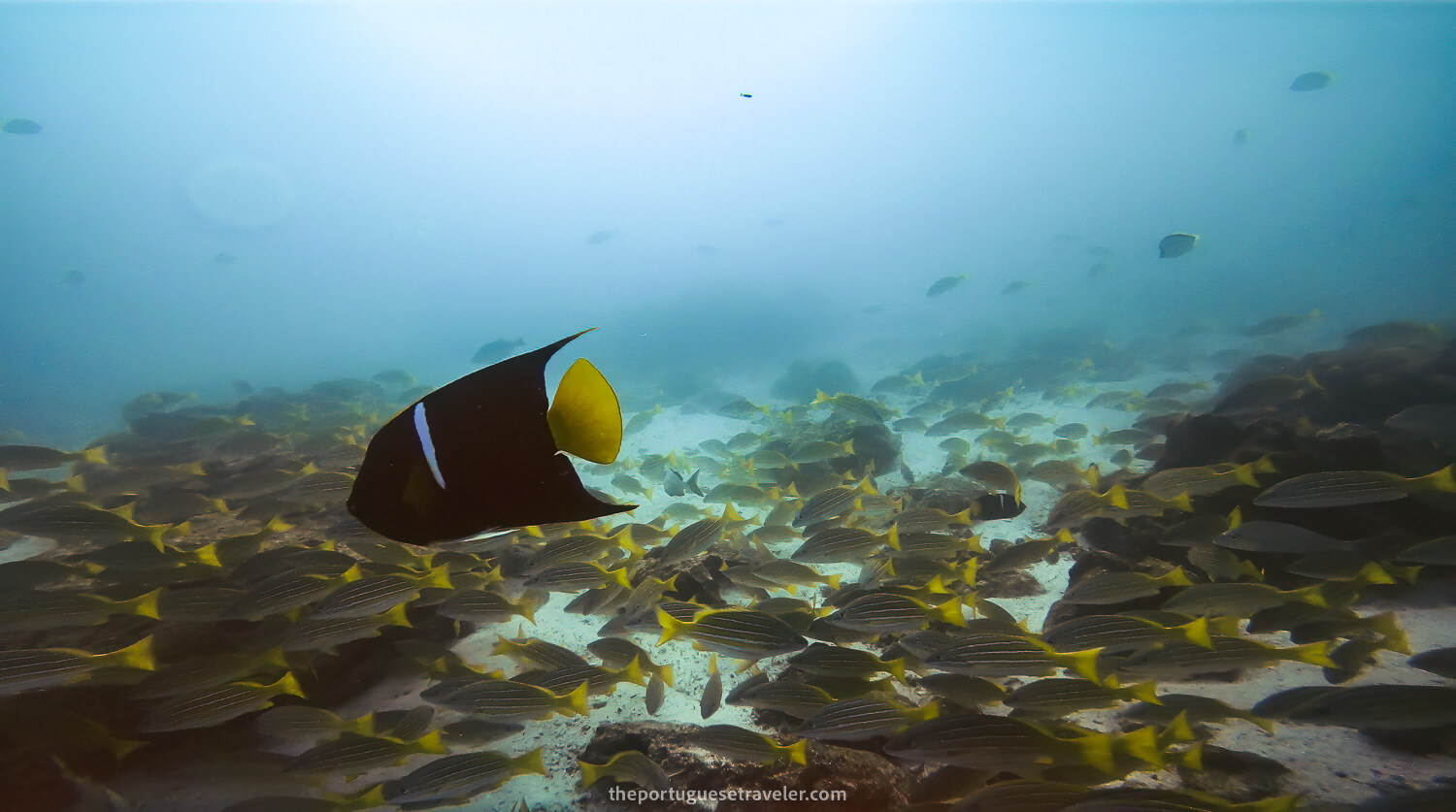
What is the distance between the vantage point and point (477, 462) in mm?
1000

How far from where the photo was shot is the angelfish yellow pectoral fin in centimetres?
103

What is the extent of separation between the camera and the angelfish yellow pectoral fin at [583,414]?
1.03m

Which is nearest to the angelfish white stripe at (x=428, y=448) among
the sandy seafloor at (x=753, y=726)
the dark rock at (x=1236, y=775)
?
the sandy seafloor at (x=753, y=726)

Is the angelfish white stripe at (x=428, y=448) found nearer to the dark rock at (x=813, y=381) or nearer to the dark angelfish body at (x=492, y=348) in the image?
the dark angelfish body at (x=492, y=348)

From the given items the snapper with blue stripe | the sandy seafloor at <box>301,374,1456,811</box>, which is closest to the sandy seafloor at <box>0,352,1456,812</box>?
the sandy seafloor at <box>301,374,1456,811</box>


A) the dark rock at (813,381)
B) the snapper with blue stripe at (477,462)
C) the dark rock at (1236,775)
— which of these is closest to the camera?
the snapper with blue stripe at (477,462)

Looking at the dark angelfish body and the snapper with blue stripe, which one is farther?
the dark angelfish body

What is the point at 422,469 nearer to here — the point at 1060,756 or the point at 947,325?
the point at 1060,756

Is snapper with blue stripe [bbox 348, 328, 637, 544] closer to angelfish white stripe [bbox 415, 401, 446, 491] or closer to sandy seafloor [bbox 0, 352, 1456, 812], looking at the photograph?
angelfish white stripe [bbox 415, 401, 446, 491]

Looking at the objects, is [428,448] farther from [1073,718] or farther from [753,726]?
→ [1073,718]

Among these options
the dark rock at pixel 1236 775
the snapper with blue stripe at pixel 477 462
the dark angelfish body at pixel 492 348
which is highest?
the dark angelfish body at pixel 492 348

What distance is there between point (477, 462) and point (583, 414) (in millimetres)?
232

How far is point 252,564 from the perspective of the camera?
3307 millimetres

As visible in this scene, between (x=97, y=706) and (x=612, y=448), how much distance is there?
3859 millimetres
